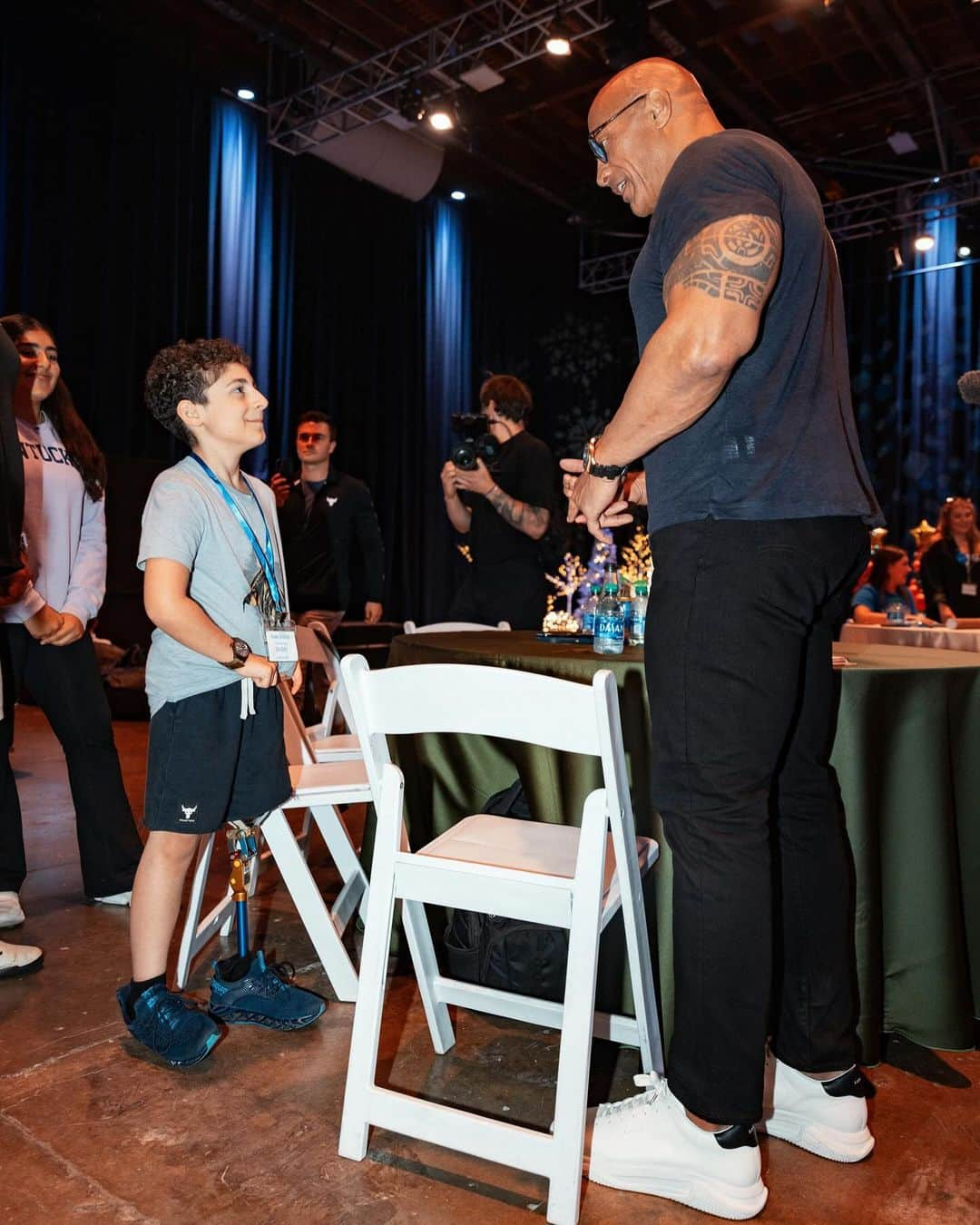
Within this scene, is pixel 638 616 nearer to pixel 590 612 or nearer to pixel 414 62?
pixel 590 612

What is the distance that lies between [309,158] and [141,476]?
3168mm

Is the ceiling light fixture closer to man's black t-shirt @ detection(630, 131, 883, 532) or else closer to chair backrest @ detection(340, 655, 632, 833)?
man's black t-shirt @ detection(630, 131, 883, 532)

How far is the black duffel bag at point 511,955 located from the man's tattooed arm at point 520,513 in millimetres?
1462

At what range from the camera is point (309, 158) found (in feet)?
25.2

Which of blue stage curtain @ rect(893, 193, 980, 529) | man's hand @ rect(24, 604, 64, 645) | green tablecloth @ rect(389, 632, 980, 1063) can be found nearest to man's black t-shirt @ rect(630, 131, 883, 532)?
green tablecloth @ rect(389, 632, 980, 1063)

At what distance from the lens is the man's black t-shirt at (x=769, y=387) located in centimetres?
117

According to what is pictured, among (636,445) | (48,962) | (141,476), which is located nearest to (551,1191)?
(636,445)

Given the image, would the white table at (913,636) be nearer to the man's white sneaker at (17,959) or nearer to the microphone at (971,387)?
the microphone at (971,387)

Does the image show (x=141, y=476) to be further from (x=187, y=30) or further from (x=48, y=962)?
(x=48, y=962)

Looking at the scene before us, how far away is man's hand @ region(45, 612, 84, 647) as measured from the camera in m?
2.22

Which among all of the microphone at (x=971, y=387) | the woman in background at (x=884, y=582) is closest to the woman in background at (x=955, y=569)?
the woman in background at (x=884, y=582)

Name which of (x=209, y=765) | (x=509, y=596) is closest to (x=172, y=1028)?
(x=209, y=765)

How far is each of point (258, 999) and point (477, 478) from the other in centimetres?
166

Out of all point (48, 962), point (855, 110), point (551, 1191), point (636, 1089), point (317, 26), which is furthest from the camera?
point (855, 110)
